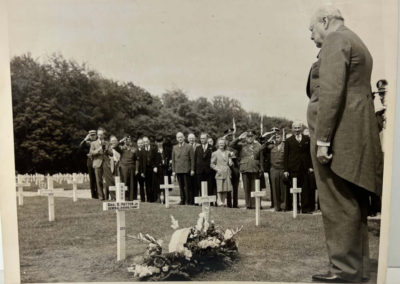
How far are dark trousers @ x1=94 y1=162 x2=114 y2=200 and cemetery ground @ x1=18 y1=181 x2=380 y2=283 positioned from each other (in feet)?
0.26

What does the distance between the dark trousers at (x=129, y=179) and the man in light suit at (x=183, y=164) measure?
30 cm

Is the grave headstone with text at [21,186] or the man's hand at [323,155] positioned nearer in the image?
the man's hand at [323,155]

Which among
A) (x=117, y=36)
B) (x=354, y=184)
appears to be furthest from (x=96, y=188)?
(x=354, y=184)

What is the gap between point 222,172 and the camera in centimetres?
398

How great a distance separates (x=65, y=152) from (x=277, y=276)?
1.81 meters

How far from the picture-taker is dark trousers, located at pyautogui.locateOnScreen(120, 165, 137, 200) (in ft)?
13.0

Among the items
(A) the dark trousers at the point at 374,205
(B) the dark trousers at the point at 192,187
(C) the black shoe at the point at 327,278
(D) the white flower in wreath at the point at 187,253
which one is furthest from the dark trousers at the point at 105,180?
(A) the dark trousers at the point at 374,205

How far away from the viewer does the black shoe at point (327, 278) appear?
3.89m

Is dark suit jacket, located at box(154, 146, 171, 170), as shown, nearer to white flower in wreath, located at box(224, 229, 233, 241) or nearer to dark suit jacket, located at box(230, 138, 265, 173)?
dark suit jacket, located at box(230, 138, 265, 173)

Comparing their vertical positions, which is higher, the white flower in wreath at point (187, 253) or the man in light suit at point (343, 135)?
the man in light suit at point (343, 135)

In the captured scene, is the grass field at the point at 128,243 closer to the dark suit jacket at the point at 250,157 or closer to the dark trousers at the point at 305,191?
the dark trousers at the point at 305,191

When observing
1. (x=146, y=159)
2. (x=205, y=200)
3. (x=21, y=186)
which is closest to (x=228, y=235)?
(x=205, y=200)

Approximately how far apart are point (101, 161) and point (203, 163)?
2.46 ft

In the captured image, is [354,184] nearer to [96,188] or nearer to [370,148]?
[370,148]
